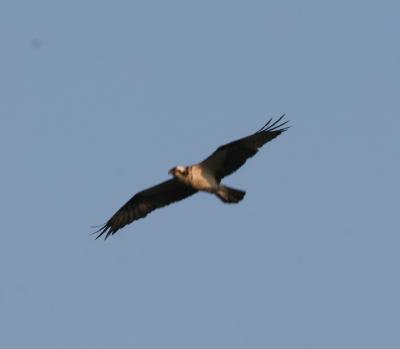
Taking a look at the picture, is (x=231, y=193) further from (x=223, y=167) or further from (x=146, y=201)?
(x=146, y=201)

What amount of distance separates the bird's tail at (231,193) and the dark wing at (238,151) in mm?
396

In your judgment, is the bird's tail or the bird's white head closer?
the bird's white head

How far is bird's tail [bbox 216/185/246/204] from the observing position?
2442 centimetres

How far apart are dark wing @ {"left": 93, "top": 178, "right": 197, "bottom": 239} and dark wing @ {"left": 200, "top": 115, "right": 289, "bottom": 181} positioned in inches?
55.4

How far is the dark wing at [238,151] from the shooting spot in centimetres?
2405

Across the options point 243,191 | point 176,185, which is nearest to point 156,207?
point 176,185

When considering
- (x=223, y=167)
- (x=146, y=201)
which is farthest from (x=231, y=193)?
(x=146, y=201)

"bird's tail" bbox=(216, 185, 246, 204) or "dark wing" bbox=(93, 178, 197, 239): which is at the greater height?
"dark wing" bbox=(93, 178, 197, 239)

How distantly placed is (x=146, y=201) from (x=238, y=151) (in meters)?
3.07

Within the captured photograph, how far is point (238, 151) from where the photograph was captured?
24.2 m

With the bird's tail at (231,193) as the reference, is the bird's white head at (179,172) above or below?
above

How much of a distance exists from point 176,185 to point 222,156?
189 centimetres

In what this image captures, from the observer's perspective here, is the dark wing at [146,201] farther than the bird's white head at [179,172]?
Yes

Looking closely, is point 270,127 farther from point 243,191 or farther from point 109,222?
point 109,222
